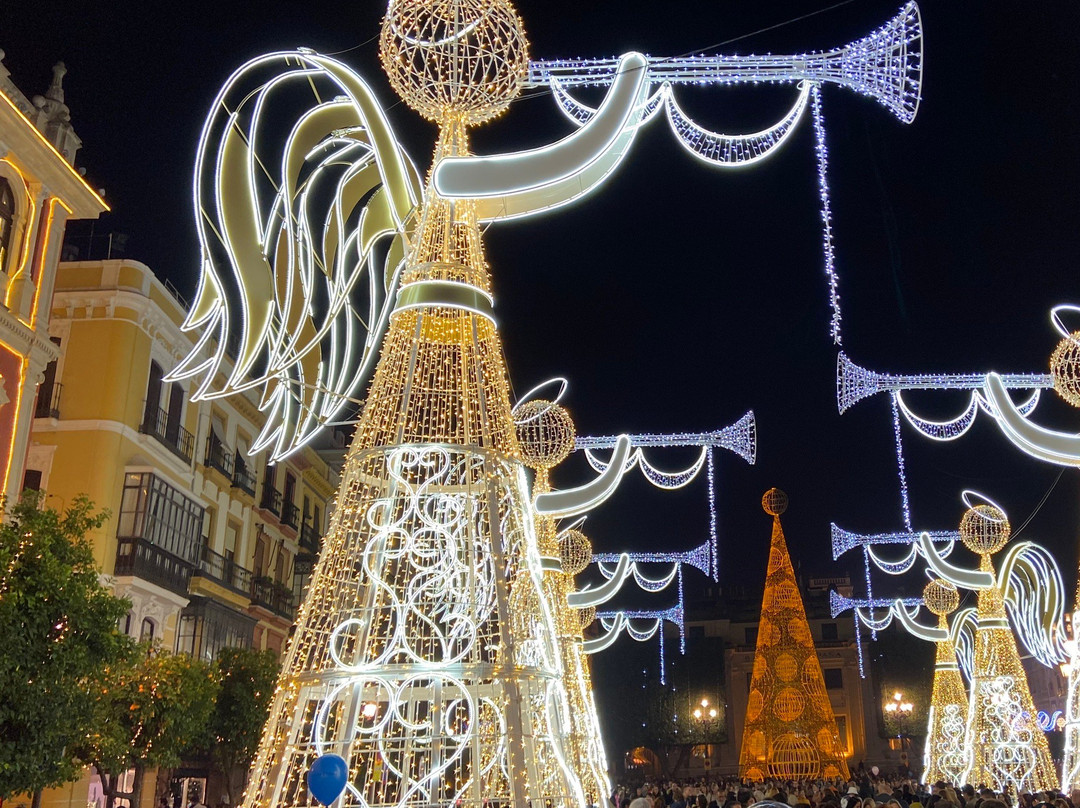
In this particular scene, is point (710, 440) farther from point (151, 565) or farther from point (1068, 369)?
point (151, 565)

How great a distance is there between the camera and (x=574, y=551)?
19578 mm

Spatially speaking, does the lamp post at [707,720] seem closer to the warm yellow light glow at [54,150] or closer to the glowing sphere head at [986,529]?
the glowing sphere head at [986,529]

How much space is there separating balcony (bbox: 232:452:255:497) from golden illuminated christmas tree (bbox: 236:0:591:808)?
17.5m

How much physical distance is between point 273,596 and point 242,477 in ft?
11.9

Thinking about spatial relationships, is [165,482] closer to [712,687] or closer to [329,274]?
[329,274]

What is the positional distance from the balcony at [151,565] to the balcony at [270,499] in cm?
593

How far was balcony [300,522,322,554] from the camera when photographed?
100.0 ft

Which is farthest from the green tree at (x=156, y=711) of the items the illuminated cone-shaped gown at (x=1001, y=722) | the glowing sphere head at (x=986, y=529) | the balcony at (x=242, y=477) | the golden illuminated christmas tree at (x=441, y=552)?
the glowing sphere head at (x=986, y=529)

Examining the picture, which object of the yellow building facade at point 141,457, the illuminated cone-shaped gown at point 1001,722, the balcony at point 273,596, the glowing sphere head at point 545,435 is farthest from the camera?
the balcony at point 273,596

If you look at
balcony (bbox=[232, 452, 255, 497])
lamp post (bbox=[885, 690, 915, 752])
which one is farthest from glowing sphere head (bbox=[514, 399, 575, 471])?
lamp post (bbox=[885, 690, 915, 752])

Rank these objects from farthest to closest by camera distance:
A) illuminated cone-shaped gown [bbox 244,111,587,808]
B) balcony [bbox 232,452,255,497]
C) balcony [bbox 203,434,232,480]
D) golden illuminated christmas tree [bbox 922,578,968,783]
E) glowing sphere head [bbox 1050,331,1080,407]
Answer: golden illuminated christmas tree [bbox 922,578,968,783] → balcony [bbox 232,452,255,497] → balcony [bbox 203,434,232,480] → glowing sphere head [bbox 1050,331,1080,407] → illuminated cone-shaped gown [bbox 244,111,587,808]

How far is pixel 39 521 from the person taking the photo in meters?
11.1

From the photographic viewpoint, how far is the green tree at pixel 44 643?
407 inches

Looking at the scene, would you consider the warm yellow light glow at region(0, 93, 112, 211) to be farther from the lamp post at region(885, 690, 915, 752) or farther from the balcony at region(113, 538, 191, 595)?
the lamp post at region(885, 690, 915, 752)
